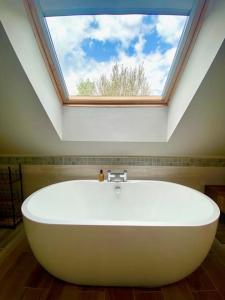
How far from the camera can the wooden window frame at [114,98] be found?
1.29m

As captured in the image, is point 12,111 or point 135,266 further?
point 12,111

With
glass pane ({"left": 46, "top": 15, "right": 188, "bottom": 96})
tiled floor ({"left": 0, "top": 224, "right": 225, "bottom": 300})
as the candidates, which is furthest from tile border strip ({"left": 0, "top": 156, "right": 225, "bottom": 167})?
tiled floor ({"left": 0, "top": 224, "right": 225, "bottom": 300})

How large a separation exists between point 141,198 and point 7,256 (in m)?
1.44

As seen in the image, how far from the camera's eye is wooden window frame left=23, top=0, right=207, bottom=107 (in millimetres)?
1286

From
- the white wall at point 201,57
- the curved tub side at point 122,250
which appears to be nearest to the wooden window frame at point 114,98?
the white wall at point 201,57

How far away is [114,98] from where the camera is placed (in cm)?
189

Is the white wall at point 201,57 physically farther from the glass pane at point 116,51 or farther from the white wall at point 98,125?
the glass pane at point 116,51

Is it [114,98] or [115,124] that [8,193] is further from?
→ [114,98]

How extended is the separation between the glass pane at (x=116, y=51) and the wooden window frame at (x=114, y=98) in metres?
0.05

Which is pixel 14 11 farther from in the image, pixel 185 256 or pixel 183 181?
pixel 183 181

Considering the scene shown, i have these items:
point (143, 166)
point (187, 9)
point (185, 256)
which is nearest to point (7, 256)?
point (185, 256)

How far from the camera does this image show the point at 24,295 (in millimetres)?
1276

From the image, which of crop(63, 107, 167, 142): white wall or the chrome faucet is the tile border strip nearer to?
the chrome faucet

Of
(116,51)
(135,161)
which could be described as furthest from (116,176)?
(116,51)
